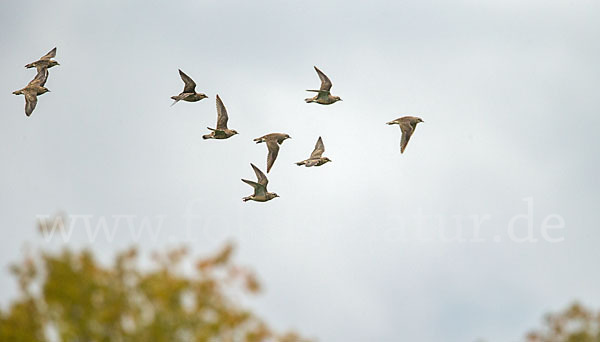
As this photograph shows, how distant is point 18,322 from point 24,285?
1.10m

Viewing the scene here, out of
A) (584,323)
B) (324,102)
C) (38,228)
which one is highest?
(324,102)

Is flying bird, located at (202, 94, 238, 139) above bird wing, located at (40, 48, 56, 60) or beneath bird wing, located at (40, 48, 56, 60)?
beneath

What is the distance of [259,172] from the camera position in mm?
57469

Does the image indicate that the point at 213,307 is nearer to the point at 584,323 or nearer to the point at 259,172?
the point at 584,323

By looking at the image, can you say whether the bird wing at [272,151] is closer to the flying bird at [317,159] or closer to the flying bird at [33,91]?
the flying bird at [317,159]

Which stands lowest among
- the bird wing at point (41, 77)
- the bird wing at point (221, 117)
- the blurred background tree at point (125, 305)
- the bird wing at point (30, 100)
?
the blurred background tree at point (125, 305)

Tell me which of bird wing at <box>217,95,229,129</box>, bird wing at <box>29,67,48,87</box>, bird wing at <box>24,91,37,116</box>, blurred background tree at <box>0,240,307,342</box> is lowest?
blurred background tree at <box>0,240,307,342</box>

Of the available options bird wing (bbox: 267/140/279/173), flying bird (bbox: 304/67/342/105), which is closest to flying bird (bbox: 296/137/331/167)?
bird wing (bbox: 267/140/279/173)

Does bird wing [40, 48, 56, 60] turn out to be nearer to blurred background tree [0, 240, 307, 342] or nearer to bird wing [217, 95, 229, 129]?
bird wing [217, 95, 229, 129]

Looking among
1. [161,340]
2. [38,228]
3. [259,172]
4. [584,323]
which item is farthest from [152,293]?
[259,172]

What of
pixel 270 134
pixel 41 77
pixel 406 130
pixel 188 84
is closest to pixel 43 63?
pixel 41 77

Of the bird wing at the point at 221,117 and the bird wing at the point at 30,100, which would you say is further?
the bird wing at the point at 30,100

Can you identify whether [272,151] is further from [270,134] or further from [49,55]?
[49,55]

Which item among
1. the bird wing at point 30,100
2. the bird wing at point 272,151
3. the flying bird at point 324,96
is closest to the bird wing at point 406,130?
the flying bird at point 324,96
